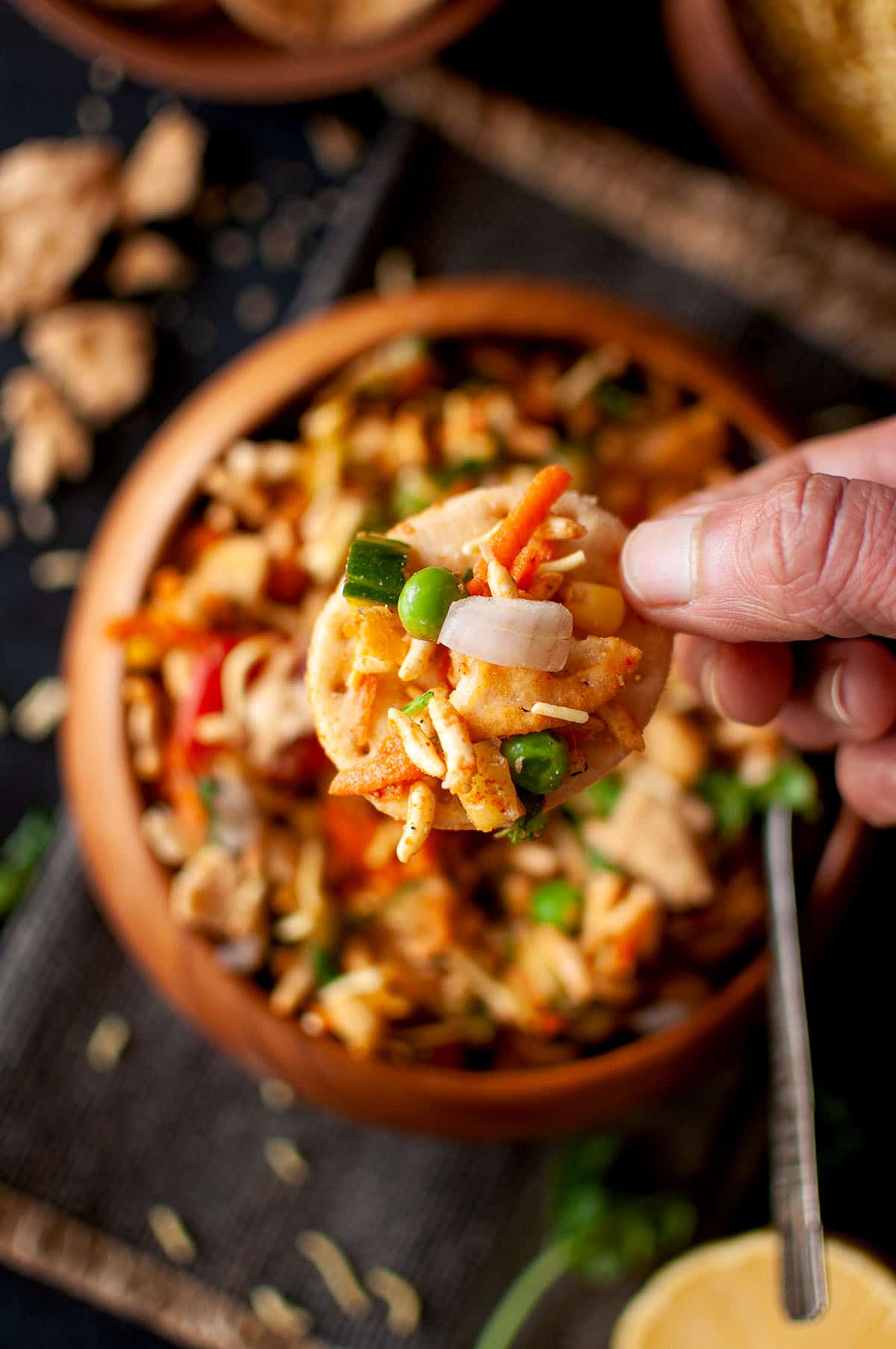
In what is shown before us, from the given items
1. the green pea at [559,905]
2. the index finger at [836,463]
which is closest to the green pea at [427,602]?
the index finger at [836,463]

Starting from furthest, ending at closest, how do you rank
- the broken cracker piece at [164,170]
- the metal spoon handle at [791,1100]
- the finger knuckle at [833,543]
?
the broken cracker piece at [164,170] < the metal spoon handle at [791,1100] < the finger knuckle at [833,543]

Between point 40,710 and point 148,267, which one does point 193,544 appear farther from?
point 148,267

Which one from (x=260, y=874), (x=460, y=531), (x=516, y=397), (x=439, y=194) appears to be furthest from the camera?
(x=439, y=194)

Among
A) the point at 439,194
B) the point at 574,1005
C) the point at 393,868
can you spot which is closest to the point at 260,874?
the point at 393,868

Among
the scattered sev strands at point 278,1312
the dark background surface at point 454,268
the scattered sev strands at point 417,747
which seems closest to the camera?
the scattered sev strands at point 417,747

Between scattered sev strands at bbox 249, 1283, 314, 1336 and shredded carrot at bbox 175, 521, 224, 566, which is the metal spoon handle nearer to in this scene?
scattered sev strands at bbox 249, 1283, 314, 1336

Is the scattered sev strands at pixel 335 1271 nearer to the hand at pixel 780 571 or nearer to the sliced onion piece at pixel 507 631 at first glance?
the hand at pixel 780 571

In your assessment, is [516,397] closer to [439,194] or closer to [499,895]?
[439,194]
